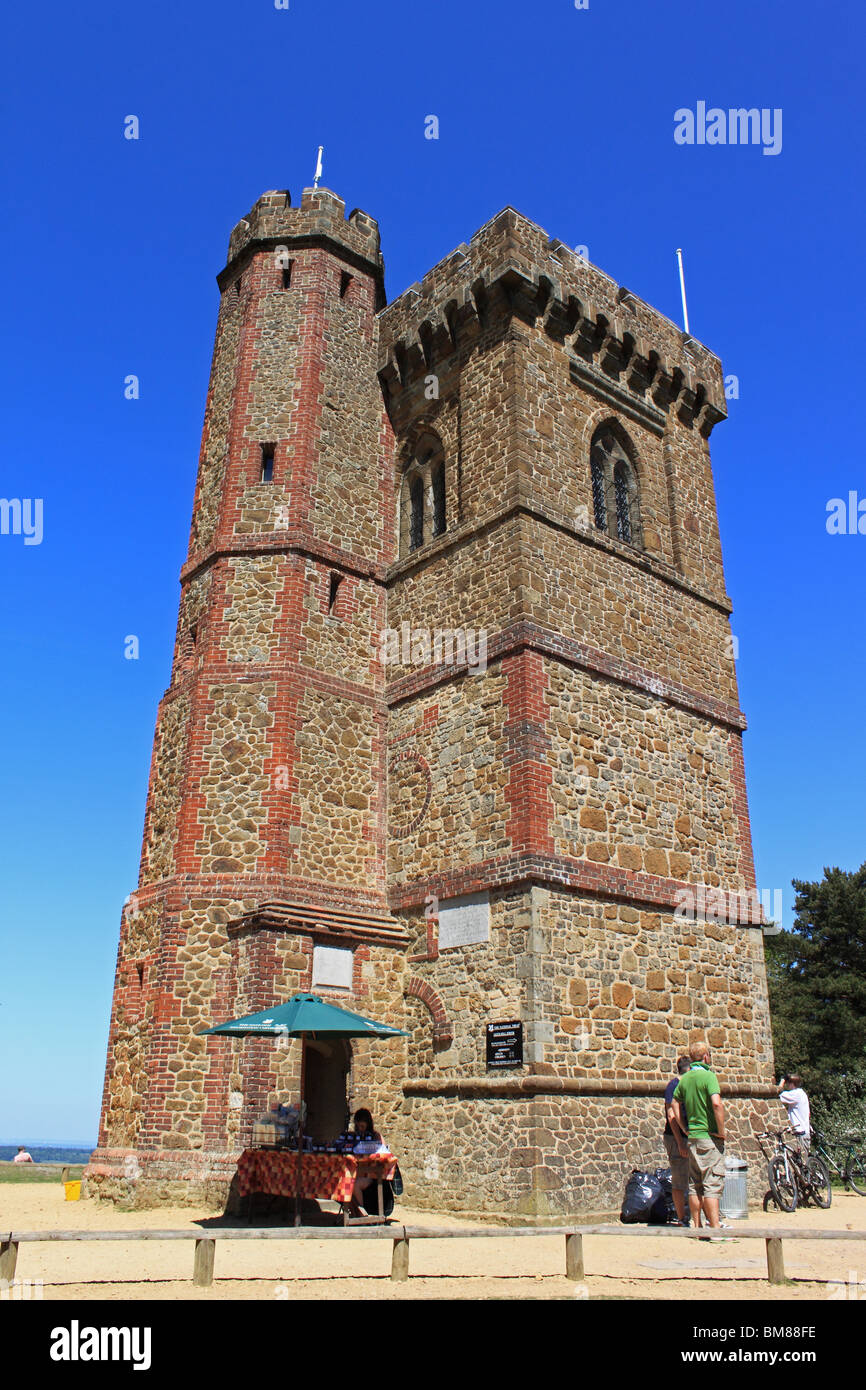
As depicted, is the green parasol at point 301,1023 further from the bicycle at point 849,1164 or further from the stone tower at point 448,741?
the bicycle at point 849,1164

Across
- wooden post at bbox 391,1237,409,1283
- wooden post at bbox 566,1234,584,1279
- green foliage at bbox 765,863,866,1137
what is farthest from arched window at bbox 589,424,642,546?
green foliage at bbox 765,863,866,1137

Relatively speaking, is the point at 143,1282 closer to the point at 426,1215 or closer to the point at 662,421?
the point at 426,1215

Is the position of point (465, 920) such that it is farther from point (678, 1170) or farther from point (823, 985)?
point (823, 985)

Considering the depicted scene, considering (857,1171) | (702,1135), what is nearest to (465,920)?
(702,1135)

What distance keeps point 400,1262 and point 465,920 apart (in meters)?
6.55

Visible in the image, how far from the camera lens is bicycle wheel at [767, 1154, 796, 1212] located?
43.5ft

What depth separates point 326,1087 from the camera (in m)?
14.8

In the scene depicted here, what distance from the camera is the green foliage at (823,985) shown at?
32.3 meters

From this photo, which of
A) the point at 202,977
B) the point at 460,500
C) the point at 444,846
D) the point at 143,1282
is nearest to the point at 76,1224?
the point at 202,977

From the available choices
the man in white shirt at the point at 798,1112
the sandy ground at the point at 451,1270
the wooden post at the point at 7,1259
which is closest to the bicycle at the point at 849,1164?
the man in white shirt at the point at 798,1112

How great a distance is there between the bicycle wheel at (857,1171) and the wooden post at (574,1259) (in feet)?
37.9

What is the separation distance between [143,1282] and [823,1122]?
20.7 meters

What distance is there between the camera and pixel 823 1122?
75.9ft

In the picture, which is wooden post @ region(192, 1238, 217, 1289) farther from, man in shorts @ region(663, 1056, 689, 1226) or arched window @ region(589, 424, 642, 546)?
arched window @ region(589, 424, 642, 546)
